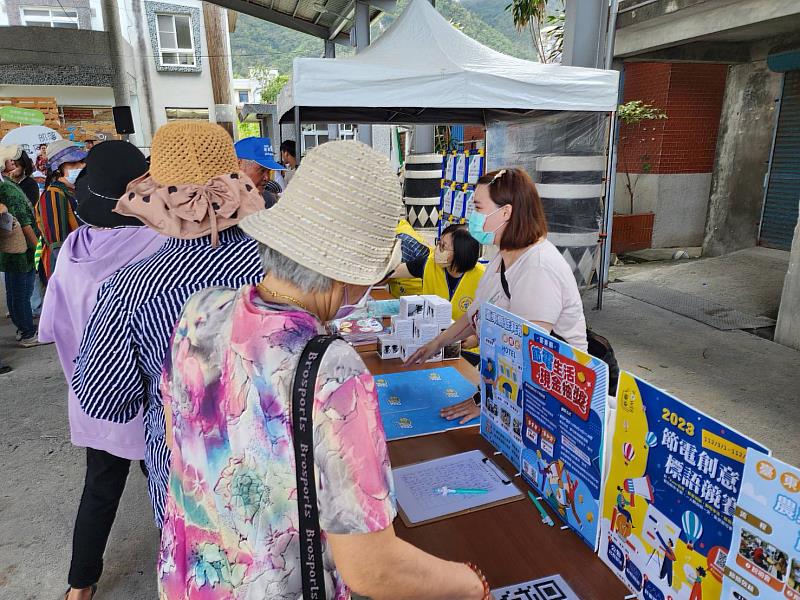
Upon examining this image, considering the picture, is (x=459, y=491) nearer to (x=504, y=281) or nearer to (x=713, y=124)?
(x=504, y=281)

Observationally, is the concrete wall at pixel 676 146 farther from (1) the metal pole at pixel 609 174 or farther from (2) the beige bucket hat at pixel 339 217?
(2) the beige bucket hat at pixel 339 217

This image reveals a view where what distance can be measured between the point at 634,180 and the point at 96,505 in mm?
9092

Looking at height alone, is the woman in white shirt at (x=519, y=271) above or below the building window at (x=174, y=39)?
below

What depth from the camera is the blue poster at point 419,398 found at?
6.12 feet

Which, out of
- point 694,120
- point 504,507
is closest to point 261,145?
point 504,507

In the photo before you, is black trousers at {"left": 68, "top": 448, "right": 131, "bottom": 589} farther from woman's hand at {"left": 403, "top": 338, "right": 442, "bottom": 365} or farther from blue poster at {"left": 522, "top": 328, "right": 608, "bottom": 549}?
blue poster at {"left": 522, "top": 328, "right": 608, "bottom": 549}

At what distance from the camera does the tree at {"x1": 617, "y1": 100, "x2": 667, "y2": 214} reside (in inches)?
329

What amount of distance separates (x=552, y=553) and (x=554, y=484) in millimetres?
172

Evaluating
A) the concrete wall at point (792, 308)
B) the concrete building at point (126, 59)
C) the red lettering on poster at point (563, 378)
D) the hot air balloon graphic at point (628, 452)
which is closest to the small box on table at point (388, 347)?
the red lettering on poster at point (563, 378)

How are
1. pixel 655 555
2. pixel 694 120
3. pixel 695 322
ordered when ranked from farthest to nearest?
pixel 694 120
pixel 695 322
pixel 655 555

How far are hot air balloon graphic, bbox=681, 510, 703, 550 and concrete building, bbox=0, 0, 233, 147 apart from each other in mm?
17094

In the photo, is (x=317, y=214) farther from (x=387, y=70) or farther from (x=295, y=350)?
(x=387, y=70)

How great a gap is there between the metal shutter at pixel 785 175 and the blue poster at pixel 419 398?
6969mm

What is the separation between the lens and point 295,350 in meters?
0.78
